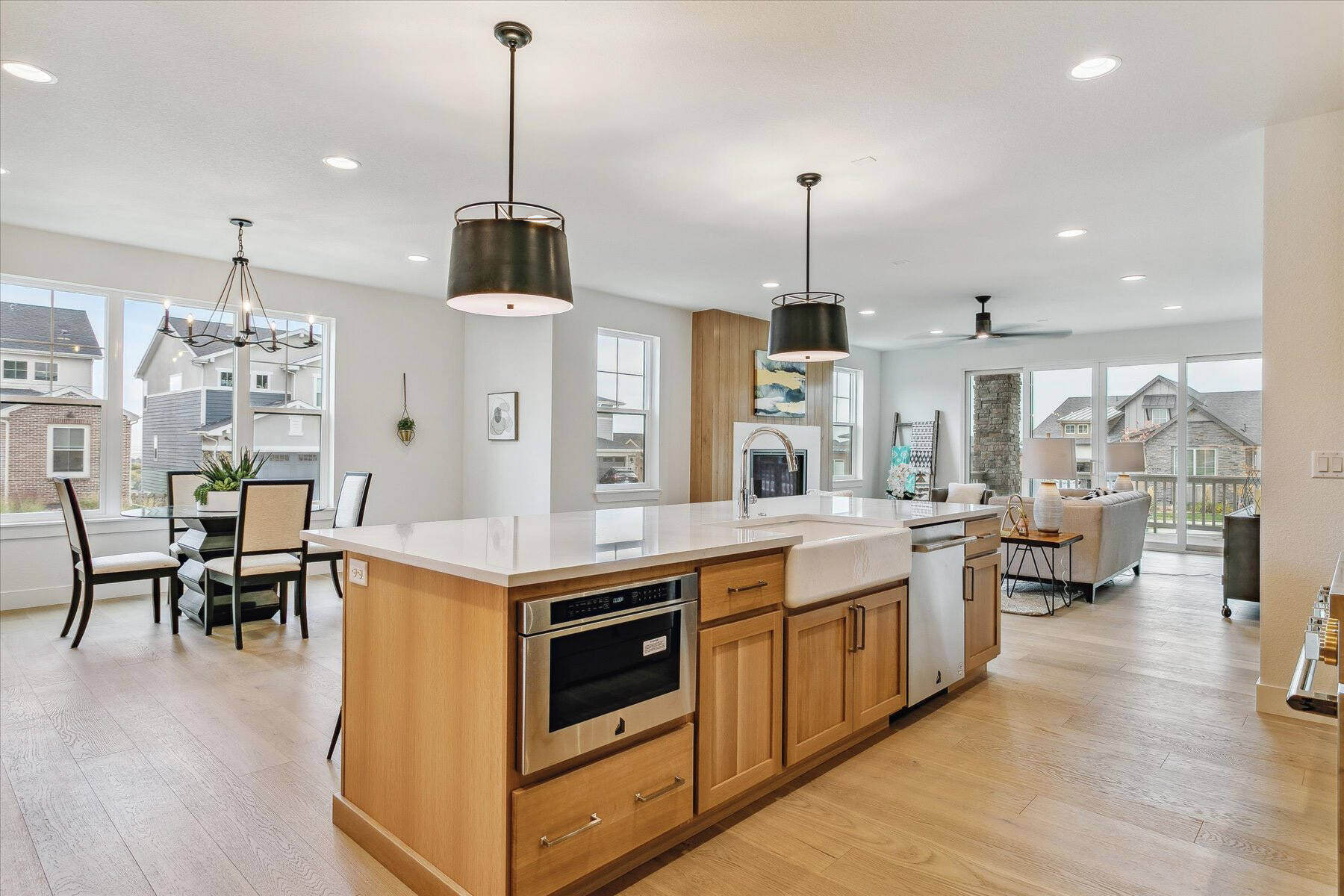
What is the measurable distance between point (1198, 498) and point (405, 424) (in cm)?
838

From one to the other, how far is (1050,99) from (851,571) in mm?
2016

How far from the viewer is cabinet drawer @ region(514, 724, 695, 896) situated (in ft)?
5.54

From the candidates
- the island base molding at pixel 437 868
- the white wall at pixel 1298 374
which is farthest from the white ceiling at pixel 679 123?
the island base molding at pixel 437 868

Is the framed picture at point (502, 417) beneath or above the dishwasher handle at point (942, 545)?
above

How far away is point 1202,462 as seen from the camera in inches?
324

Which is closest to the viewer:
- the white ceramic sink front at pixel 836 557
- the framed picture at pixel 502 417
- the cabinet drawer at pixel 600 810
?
the cabinet drawer at pixel 600 810

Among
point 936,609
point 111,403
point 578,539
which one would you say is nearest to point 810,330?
point 936,609

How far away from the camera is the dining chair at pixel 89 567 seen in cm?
413

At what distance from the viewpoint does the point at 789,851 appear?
6.89 ft

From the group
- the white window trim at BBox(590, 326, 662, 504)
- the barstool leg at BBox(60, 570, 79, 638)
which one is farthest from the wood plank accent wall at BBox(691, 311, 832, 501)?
the barstool leg at BBox(60, 570, 79, 638)

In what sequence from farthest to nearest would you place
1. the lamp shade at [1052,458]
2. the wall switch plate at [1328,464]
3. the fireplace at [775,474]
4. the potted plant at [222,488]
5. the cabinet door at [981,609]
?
the fireplace at [775,474] < the lamp shade at [1052,458] < the potted plant at [222,488] < the cabinet door at [981,609] < the wall switch plate at [1328,464]

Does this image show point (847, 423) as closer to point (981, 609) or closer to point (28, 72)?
point (981, 609)

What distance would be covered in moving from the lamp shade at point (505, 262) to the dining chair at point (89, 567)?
333 centimetres

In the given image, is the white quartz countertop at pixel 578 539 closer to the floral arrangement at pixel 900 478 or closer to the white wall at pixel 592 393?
the white wall at pixel 592 393
